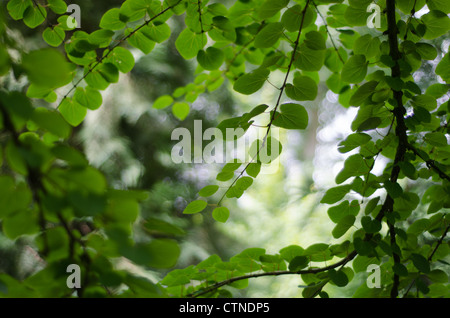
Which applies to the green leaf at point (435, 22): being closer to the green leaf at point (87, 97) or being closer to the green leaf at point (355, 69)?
the green leaf at point (355, 69)

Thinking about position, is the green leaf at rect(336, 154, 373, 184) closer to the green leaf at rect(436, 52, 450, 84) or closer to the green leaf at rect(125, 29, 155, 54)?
the green leaf at rect(436, 52, 450, 84)

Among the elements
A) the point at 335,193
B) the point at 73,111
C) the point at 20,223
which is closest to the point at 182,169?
the point at 73,111

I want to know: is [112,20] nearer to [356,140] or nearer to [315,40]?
[315,40]

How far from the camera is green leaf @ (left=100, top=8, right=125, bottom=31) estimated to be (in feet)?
2.03

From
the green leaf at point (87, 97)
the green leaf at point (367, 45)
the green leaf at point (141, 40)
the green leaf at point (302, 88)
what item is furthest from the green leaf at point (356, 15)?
the green leaf at point (87, 97)

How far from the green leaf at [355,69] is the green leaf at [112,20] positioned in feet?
1.31

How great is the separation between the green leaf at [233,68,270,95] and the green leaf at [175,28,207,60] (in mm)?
184

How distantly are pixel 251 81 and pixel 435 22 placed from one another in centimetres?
32

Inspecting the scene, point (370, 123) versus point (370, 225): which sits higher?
point (370, 123)

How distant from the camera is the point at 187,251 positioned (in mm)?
2328

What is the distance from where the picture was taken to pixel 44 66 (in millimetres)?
232
